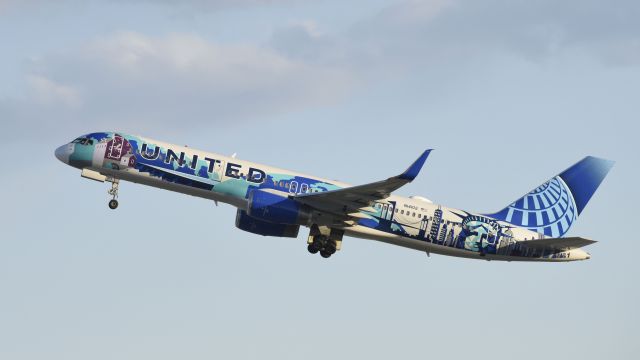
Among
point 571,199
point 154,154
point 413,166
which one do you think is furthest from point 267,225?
point 571,199

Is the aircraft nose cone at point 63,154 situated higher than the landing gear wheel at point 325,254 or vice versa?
the aircraft nose cone at point 63,154

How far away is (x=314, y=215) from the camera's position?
68.1 m

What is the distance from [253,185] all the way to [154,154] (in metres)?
5.79

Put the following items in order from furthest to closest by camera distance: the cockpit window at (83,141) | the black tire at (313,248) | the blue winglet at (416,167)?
the black tire at (313,248) → the cockpit window at (83,141) → the blue winglet at (416,167)

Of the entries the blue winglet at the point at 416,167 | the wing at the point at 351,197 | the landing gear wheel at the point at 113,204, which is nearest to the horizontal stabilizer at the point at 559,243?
the wing at the point at 351,197

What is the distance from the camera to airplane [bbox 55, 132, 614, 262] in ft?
219

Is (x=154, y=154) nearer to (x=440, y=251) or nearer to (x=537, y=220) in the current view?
(x=440, y=251)

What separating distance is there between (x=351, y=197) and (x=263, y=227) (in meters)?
7.57

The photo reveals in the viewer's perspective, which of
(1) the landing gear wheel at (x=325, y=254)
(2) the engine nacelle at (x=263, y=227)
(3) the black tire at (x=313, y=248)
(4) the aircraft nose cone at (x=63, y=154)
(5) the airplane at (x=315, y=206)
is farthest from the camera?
(2) the engine nacelle at (x=263, y=227)

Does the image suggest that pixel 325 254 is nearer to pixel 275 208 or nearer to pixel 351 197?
pixel 351 197

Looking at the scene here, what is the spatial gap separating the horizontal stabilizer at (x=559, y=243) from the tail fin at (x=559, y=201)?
2.45 metres

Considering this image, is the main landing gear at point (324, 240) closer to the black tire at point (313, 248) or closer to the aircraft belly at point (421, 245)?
the black tire at point (313, 248)

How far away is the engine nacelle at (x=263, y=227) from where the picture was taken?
71.3 meters

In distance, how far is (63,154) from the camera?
226 ft
